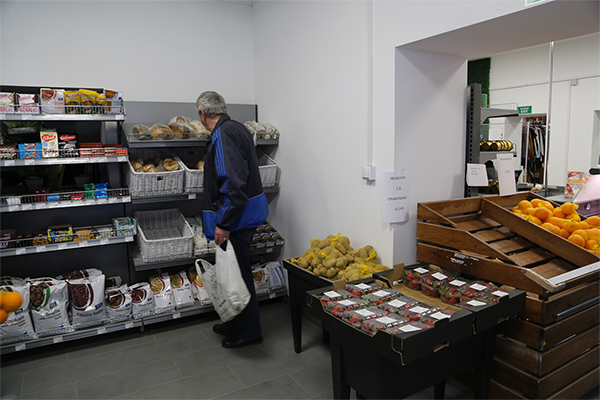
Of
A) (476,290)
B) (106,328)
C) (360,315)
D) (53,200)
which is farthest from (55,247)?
(476,290)

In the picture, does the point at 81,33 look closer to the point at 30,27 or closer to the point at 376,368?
the point at 30,27

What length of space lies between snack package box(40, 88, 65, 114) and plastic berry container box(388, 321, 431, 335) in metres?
3.03

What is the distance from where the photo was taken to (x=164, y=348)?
3506mm

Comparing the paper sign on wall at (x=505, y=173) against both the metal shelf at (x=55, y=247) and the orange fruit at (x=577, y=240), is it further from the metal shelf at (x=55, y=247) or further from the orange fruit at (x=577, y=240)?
the metal shelf at (x=55, y=247)

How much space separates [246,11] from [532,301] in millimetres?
4108

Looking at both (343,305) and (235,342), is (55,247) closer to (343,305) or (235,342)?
(235,342)

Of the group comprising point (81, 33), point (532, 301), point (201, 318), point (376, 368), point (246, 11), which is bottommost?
point (201, 318)

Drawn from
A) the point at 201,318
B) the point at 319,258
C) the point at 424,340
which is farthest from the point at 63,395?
the point at 424,340

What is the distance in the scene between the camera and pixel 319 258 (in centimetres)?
314

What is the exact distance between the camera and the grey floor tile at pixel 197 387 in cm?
281

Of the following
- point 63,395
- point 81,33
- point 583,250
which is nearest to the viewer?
point 583,250

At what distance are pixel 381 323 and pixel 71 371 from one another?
99.3 inches

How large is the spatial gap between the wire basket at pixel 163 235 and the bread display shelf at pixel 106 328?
50 centimetres

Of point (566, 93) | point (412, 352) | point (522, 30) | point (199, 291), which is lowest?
point (199, 291)
